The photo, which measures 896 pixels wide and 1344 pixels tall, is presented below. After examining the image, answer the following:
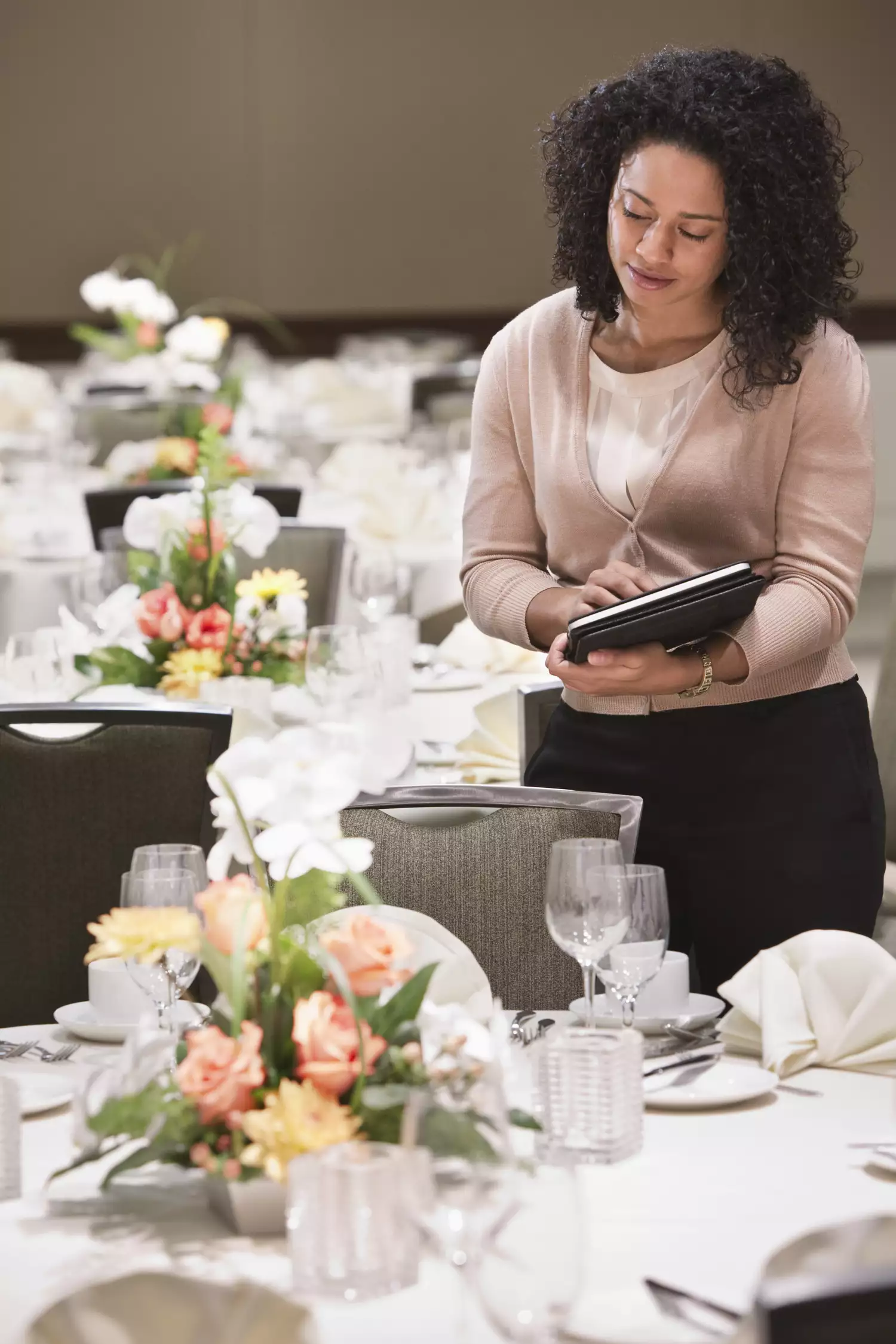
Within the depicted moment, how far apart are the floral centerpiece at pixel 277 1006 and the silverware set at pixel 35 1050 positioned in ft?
1.39

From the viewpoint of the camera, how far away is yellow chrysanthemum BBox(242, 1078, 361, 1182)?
1.39m

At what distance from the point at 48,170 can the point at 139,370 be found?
14.4 feet

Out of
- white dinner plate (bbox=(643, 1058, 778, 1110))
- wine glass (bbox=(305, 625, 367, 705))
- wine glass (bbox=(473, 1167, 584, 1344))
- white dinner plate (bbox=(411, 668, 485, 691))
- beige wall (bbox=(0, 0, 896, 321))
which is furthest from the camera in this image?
beige wall (bbox=(0, 0, 896, 321))

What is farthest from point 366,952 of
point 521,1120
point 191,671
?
point 191,671

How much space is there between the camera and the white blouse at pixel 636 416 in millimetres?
2363

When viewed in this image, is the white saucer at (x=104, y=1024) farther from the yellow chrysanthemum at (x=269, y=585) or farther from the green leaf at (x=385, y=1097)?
the yellow chrysanthemum at (x=269, y=585)

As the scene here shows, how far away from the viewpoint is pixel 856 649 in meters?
7.59

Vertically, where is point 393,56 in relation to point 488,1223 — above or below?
above

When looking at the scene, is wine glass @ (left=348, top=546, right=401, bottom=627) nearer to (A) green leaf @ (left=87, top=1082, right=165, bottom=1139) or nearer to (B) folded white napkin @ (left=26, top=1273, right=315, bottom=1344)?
(A) green leaf @ (left=87, top=1082, right=165, bottom=1139)

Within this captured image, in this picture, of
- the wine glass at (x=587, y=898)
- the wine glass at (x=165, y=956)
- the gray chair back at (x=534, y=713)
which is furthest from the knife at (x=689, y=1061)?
the gray chair back at (x=534, y=713)

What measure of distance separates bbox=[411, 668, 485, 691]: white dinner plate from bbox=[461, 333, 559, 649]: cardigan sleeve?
41.9 inches

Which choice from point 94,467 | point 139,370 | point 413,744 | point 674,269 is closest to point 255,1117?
point 674,269

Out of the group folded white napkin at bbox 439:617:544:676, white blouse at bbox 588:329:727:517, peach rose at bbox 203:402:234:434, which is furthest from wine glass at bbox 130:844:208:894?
peach rose at bbox 203:402:234:434

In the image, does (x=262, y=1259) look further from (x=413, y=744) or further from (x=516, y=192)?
(x=516, y=192)
